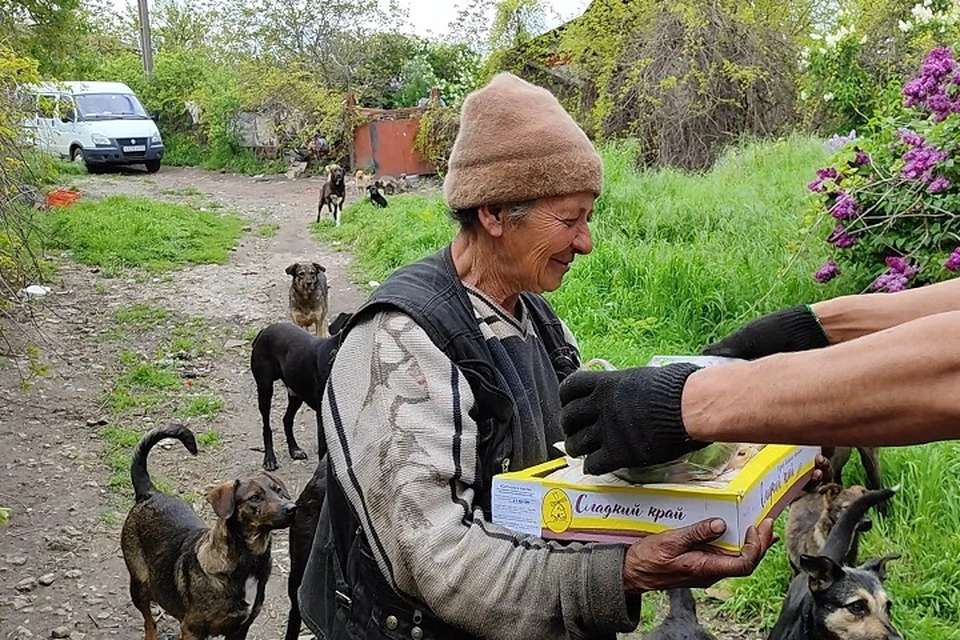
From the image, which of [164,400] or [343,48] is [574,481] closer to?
[164,400]

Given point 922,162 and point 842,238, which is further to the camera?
point 842,238

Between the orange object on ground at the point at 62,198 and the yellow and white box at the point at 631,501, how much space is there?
15.7 metres

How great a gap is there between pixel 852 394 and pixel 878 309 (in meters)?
1.02

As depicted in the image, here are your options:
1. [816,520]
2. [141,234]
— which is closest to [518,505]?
[816,520]

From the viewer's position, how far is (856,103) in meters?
10.7

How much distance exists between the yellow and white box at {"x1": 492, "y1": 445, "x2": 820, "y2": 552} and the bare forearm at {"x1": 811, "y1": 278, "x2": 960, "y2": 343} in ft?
1.63

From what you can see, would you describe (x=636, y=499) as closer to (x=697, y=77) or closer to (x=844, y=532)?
(x=844, y=532)

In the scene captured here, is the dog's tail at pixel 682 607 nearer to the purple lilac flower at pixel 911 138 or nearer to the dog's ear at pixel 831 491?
the dog's ear at pixel 831 491

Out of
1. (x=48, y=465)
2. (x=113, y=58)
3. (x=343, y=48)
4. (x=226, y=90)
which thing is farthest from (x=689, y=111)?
(x=113, y=58)

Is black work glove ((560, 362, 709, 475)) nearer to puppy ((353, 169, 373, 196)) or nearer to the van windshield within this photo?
puppy ((353, 169, 373, 196))

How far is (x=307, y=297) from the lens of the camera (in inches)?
368

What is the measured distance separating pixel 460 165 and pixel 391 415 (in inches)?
27.1

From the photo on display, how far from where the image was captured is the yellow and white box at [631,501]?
172 cm

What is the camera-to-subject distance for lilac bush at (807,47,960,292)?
236 inches
